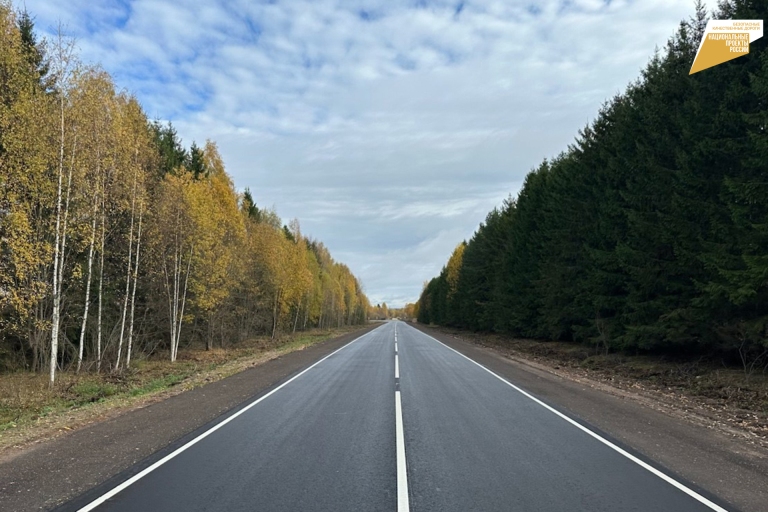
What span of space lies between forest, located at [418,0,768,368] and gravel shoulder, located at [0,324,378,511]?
527 inches

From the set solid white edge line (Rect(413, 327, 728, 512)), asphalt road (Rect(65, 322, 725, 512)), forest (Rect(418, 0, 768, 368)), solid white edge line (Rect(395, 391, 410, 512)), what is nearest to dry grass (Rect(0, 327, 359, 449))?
asphalt road (Rect(65, 322, 725, 512))

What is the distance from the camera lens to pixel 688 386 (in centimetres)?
1395

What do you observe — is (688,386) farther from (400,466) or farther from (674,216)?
(400,466)

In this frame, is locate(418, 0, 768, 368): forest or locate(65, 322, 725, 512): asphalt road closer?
locate(65, 322, 725, 512): asphalt road

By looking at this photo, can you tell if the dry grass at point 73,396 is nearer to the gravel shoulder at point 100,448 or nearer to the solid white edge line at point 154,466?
the gravel shoulder at point 100,448

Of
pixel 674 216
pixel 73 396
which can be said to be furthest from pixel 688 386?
pixel 73 396

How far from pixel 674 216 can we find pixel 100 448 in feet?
56.1

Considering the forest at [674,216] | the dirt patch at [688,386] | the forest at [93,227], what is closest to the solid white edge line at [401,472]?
the dirt patch at [688,386]

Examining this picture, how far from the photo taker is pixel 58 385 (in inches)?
590

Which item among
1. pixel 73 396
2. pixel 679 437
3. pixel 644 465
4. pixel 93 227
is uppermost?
pixel 93 227

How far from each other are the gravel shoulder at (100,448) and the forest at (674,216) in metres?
13.4

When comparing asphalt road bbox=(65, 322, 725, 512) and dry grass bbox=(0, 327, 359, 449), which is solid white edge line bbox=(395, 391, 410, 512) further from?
dry grass bbox=(0, 327, 359, 449)

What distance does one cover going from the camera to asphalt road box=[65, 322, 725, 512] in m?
4.79

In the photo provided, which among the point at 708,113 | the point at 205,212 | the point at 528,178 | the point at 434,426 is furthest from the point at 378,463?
the point at 528,178
